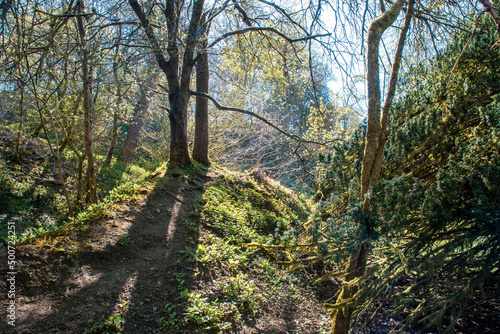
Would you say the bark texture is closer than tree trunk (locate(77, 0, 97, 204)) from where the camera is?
No

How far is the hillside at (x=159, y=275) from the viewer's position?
2592 millimetres

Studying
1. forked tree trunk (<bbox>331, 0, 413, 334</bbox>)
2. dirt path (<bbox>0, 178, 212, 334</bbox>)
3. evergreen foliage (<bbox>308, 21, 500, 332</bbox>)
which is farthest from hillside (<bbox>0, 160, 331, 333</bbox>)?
evergreen foliage (<bbox>308, 21, 500, 332</bbox>)

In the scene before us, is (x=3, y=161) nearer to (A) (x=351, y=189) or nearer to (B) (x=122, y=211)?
(B) (x=122, y=211)

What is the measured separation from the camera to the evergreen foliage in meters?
2.36

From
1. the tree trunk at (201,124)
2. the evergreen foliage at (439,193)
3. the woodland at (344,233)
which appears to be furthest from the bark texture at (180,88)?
the evergreen foliage at (439,193)

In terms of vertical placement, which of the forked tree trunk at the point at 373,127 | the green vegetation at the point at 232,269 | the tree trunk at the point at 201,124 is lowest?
the green vegetation at the point at 232,269

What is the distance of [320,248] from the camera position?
2791mm

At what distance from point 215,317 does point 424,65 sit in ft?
13.0

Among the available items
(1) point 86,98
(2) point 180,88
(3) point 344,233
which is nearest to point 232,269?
(3) point 344,233

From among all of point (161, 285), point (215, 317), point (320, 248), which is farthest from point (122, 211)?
point (320, 248)

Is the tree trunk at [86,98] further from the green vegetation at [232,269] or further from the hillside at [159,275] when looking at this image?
the green vegetation at [232,269]

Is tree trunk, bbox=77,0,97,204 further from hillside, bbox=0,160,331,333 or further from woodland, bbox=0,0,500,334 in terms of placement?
hillside, bbox=0,160,331,333

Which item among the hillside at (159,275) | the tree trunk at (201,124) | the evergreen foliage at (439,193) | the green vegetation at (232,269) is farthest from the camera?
the tree trunk at (201,124)

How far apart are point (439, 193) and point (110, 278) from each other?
3.46 metres
